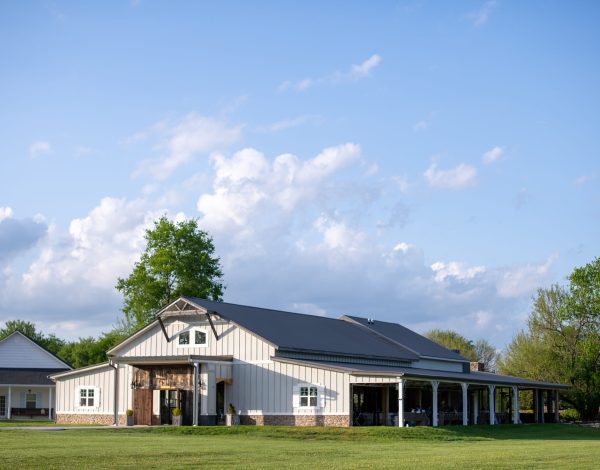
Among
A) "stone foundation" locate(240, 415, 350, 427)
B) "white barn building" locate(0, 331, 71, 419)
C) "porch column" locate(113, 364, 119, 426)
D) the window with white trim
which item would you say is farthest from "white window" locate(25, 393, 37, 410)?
the window with white trim

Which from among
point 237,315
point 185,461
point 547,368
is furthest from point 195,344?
point 547,368

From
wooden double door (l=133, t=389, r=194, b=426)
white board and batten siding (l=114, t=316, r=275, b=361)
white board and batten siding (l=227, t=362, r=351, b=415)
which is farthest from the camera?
wooden double door (l=133, t=389, r=194, b=426)

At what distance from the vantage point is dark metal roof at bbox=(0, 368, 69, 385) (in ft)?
200

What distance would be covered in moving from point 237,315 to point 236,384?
3.91m

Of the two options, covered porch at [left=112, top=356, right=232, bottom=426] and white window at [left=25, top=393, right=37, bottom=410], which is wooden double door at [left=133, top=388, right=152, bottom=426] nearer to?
covered porch at [left=112, top=356, right=232, bottom=426]

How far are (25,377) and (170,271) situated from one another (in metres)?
13.3

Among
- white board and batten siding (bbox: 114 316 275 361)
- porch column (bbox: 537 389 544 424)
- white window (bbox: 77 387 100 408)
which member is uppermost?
white board and batten siding (bbox: 114 316 275 361)

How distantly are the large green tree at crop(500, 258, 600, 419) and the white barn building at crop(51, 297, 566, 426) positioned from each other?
15.2m

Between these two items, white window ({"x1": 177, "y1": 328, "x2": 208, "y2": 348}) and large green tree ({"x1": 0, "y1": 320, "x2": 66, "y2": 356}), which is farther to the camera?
large green tree ({"x1": 0, "y1": 320, "x2": 66, "y2": 356})

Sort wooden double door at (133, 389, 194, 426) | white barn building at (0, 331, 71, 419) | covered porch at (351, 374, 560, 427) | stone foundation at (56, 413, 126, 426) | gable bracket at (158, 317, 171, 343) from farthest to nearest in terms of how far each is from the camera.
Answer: white barn building at (0, 331, 71, 419) → stone foundation at (56, 413, 126, 426) → gable bracket at (158, 317, 171, 343) → wooden double door at (133, 389, 194, 426) → covered porch at (351, 374, 560, 427)

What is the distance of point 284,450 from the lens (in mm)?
29297

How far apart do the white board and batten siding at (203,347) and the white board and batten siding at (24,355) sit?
1502 cm

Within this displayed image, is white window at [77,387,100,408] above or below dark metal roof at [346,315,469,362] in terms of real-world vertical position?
below

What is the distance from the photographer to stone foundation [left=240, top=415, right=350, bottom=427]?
4359 centimetres
